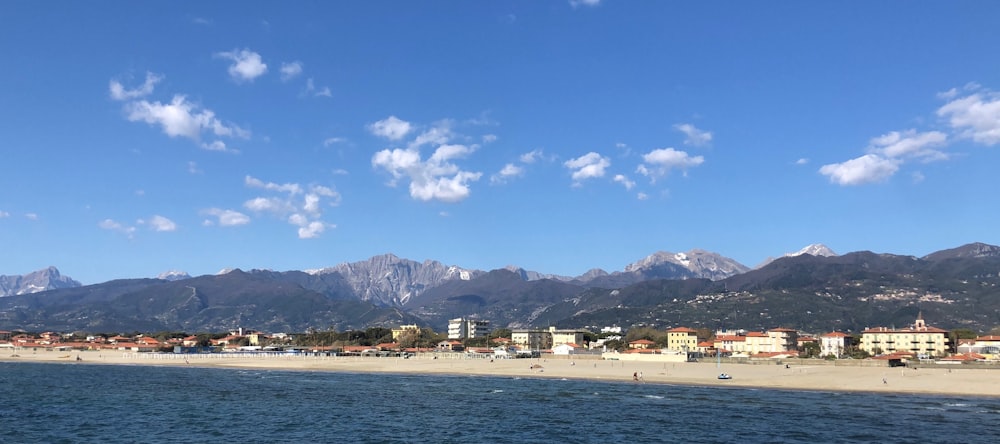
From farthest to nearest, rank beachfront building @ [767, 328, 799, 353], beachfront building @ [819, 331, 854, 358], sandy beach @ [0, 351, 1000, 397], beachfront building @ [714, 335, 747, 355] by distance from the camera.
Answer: beachfront building @ [714, 335, 747, 355] → beachfront building @ [767, 328, 799, 353] → beachfront building @ [819, 331, 854, 358] → sandy beach @ [0, 351, 1000, 397]

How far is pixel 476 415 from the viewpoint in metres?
55.1

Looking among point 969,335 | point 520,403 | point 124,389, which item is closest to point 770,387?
point 520,403

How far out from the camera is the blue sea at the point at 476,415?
44375 millimetres

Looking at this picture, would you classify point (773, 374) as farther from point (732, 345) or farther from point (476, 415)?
point (732, 345)

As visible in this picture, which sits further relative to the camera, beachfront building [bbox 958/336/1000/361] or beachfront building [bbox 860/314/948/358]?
beachfront building [bbox 860/314/948/358]

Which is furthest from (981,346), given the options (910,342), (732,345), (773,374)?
(773,374)

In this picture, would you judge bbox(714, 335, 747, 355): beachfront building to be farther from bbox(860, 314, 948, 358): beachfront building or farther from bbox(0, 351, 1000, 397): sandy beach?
bbox(0, 351, 1000, 397): sandy beach

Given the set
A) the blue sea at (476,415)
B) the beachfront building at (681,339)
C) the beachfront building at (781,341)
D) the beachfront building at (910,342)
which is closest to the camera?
the blue sea at (476,415)

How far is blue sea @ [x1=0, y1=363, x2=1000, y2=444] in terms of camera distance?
146 feet

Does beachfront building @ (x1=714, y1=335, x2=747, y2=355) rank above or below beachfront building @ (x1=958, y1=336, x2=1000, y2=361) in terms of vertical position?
below

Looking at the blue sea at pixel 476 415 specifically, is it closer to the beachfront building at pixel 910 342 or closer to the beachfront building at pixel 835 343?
the beachfront building at pixel 910 342

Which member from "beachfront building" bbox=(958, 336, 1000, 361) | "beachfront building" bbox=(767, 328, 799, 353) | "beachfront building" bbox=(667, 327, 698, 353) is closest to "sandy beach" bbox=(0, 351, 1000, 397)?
"beachfront building" bbox=(958, 336, 1000, 361)

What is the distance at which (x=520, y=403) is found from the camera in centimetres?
6369

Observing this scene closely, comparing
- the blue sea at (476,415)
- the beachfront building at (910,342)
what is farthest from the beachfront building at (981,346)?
the blue sea at (476,415)
